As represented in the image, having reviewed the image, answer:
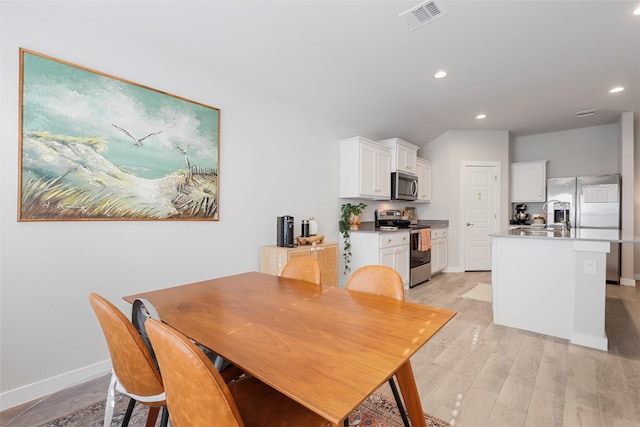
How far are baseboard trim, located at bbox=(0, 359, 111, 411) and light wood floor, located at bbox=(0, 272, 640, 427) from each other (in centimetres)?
5

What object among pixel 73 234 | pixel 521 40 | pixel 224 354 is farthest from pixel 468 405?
pixel 521 40

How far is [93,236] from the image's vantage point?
207 centimetres

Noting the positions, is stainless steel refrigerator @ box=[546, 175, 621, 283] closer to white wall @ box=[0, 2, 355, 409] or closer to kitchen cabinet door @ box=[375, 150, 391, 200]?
kitchen cabinet door @ box=[375, 150, 391, 200]

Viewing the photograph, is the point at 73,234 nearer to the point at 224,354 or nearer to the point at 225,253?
the point at 225,253

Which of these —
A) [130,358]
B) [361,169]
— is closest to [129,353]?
[130,358]

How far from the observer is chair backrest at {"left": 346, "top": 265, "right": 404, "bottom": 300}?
152 centimetres

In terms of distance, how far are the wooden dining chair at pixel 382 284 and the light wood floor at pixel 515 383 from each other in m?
0.47

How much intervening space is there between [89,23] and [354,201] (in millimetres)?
3553

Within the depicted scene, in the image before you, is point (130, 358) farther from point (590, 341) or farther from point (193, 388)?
point (590, 341)

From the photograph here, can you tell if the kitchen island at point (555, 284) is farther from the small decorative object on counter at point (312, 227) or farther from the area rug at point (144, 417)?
the small decorative object on counter at point (312, 227)

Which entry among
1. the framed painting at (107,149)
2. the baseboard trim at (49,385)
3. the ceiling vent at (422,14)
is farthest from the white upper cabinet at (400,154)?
the baseboard trim at (49,385)

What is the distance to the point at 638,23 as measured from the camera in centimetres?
246

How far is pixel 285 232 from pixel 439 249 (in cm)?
336

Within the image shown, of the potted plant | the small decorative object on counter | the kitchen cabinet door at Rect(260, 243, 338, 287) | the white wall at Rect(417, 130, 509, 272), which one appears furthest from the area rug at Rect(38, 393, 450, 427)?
the white wall at Rect(417, 130, 509, 272)
